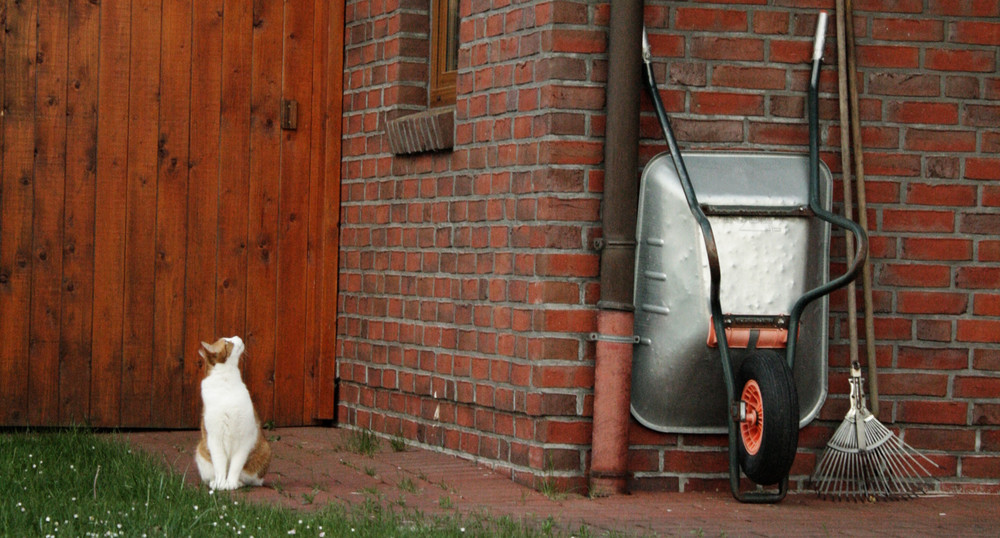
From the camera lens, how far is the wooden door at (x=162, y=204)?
6812 millimetres

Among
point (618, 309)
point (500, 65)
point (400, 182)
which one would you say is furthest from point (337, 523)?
point (400, 182)

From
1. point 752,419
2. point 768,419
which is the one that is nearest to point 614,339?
point 752,419

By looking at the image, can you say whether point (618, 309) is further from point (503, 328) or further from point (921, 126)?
point (921, 126)

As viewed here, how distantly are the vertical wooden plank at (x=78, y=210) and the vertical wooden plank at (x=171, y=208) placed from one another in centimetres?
32

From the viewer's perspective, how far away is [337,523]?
4453 millimetres

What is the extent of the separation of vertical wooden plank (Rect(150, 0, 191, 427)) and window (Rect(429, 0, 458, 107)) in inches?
48.3

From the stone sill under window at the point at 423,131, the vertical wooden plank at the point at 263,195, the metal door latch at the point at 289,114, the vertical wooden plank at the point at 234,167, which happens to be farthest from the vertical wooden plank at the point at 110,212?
the stone sill under window at the point at 423,131

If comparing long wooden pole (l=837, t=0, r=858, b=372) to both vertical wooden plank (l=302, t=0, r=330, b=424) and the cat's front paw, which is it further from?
vertical wooden plank (l=302, t=0, r=330, b=424)

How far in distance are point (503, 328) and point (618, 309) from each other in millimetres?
616

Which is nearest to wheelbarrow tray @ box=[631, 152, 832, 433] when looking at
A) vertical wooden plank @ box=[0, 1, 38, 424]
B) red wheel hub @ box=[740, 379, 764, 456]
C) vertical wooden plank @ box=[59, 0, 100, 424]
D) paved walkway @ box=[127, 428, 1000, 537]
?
red wheel hub @ box=[740, 379, 764, 456]

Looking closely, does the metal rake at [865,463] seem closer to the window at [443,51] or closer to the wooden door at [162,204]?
the window at [443,51]

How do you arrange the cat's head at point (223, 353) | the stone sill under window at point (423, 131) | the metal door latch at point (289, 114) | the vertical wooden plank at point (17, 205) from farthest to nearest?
the metal door latch at point (289, 114), the vertical wooden plank at point (17, 205), the stone sill under window at point (423, 131), the cat's head at point (223, 353)

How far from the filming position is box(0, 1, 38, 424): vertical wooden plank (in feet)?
22.3

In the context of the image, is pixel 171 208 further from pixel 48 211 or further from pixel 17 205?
pixel 17 205
